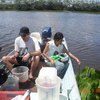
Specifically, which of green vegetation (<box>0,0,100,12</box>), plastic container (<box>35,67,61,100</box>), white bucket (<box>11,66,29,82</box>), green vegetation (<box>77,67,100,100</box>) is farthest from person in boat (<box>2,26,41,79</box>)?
green vegetation (<box>0,0,100,12</box>)

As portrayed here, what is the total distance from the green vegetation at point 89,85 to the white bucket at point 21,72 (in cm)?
121

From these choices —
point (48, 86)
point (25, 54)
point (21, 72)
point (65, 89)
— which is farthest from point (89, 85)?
point (48, 86)

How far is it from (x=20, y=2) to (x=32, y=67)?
158 feet

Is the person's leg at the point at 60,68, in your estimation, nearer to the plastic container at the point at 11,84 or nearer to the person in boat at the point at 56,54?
the person in boat at the point at 56,54

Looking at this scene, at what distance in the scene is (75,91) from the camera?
4.43 metres

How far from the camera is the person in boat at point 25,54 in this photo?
5466mm

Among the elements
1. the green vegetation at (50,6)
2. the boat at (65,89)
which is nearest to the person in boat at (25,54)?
the boat at (65,89)

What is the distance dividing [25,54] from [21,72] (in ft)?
1.63

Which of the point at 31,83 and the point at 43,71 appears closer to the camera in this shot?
the point at 43,71

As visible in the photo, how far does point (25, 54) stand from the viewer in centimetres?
571

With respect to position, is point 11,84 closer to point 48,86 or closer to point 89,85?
point 89,85

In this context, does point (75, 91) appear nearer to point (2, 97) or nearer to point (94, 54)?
point (2, 97)

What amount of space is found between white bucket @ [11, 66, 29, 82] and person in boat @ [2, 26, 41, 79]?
13cm

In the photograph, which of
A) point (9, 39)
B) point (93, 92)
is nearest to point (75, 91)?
point (93, 92)
